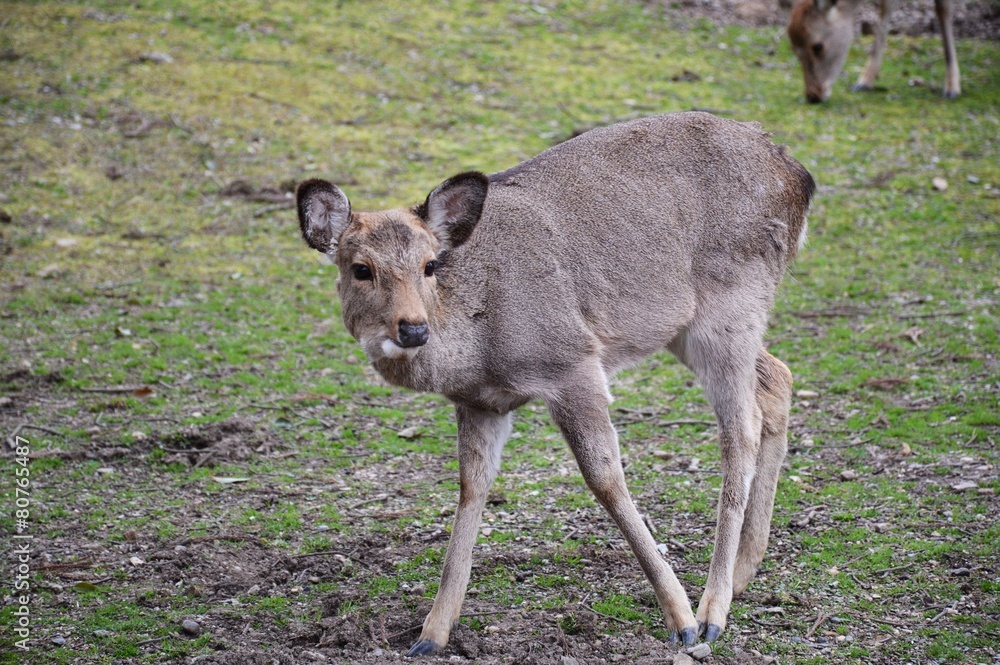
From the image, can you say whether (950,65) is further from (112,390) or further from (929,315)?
(112,390)

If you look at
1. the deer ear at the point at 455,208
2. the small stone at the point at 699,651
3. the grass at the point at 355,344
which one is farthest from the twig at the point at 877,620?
the deer ear at the point at 455,208

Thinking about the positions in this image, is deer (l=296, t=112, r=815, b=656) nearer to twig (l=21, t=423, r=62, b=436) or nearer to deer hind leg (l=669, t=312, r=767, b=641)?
deer hind leg (l=669, t=312, r=767, b=641)

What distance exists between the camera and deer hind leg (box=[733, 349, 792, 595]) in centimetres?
612

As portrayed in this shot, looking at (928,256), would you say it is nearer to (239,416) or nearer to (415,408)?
(415,408)

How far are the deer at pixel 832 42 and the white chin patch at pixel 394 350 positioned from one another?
11526 millimetres

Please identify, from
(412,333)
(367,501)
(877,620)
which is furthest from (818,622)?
(367,501)

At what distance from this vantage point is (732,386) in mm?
6121

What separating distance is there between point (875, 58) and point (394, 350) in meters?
→ 12.8

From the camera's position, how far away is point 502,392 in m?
5.67

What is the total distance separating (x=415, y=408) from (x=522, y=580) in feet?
9.20

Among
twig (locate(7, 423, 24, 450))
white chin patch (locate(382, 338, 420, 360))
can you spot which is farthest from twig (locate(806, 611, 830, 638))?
twig (locate(7, 423, 24, 450))

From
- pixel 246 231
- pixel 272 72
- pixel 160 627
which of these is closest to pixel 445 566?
pixel 160 627
